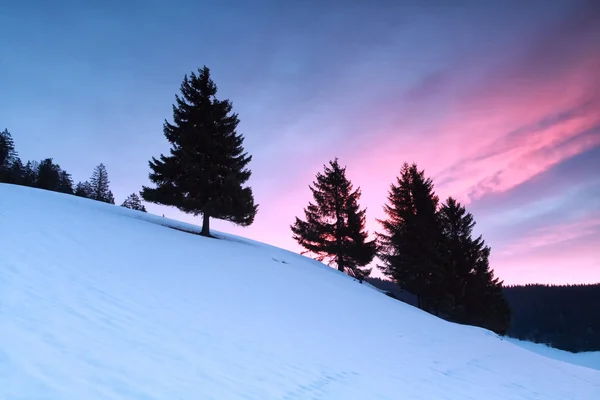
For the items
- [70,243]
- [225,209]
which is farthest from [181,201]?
[70,243]

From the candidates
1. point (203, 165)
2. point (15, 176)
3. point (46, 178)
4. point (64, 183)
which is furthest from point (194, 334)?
point (64, 183)

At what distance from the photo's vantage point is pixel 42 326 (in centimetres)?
472

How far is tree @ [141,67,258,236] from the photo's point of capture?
21.2 metres

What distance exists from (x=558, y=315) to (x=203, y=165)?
130166mm

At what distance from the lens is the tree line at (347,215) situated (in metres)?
21.5

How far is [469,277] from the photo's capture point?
1125 inches

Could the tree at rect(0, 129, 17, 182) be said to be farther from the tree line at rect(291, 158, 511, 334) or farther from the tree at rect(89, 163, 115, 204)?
the tree line at rect(291, 158, 511, 334)

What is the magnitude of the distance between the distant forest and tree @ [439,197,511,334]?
58299mm

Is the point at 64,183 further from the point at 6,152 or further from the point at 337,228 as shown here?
the point at 337,228

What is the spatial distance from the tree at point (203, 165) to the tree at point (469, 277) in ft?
55.2

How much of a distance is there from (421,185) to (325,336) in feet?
71.1

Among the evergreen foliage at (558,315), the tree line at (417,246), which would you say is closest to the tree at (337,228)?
the tree line at (417,246)

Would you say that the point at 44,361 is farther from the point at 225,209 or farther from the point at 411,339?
the point at 225,209

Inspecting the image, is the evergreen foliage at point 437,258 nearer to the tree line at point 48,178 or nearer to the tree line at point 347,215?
the tree line at point 347,215
